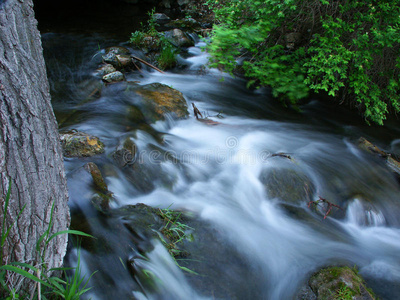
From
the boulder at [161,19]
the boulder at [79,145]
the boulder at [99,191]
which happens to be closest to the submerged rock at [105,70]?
the boulder at [79,145]

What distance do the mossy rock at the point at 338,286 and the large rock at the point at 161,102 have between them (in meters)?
2.97

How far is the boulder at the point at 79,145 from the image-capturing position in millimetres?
3279

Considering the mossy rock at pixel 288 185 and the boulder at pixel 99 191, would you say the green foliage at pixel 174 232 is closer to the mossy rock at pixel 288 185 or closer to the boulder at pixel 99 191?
the boulder at pixel 99 191

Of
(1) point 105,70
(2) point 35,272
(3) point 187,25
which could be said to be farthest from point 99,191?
(3) point 187,25

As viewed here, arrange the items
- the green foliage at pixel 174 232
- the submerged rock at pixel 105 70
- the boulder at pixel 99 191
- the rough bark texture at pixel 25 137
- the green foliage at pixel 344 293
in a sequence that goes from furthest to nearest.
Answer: the submerged rock at pixel 105 70 → the boulder at pixel 99 191 → the green foliage at pixel 174 232 → the green foliage at pixel 344 293 → the rough bark texture at pixel 25 137

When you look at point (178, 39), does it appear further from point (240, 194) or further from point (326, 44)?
point (240, 194)

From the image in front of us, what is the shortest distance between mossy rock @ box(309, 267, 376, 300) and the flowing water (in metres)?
0.21

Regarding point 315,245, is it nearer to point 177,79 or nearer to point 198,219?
point 198,219

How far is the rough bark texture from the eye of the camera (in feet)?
4.40

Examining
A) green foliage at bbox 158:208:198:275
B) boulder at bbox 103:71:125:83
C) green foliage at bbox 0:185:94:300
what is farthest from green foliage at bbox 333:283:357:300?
boulder at bbox 103:71:125:83

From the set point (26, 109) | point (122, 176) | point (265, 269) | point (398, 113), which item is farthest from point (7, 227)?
point (398, 113)

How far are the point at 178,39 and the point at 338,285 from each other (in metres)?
6.79

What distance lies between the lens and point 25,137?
4.73ft

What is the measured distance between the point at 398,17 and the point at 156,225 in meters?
4.26
